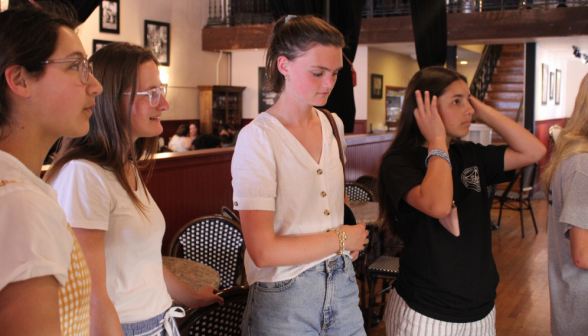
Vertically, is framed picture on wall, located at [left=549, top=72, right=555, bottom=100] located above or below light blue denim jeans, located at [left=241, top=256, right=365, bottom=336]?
above

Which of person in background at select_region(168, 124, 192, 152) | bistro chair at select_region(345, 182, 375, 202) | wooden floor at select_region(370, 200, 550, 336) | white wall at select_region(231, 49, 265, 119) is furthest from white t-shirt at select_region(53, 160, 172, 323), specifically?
white wall at select_region(231, 49, 265, 119)

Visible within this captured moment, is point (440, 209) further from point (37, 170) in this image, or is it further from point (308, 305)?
point (37, 170)

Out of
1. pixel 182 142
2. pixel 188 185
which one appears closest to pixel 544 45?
pixel 182 142

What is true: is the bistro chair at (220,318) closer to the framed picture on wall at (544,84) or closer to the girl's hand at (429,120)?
the girl's hand at (429,120)

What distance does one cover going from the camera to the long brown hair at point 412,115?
1701 mm

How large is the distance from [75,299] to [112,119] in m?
0.57

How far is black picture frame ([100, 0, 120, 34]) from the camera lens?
33.0 feet

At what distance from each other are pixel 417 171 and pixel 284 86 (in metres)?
0.55

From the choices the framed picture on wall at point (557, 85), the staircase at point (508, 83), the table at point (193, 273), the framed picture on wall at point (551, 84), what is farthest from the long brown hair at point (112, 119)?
the framed picture on wall at point (557, 85)

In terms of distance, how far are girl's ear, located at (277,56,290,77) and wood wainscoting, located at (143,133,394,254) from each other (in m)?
2.03

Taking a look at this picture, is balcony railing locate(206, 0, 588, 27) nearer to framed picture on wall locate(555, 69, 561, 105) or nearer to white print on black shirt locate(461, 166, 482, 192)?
framed picture on wall locate(555, 69, 561, 105)

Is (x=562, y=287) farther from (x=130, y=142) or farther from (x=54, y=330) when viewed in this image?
(x=54, y=330)

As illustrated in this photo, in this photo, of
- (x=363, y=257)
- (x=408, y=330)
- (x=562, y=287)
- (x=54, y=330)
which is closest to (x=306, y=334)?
(x=408, y=330)

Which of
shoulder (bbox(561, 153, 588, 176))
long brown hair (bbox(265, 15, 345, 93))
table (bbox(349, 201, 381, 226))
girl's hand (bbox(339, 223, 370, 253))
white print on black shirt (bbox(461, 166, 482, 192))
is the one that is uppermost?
long brown hair (bbox(265, 15, 345, 93))
